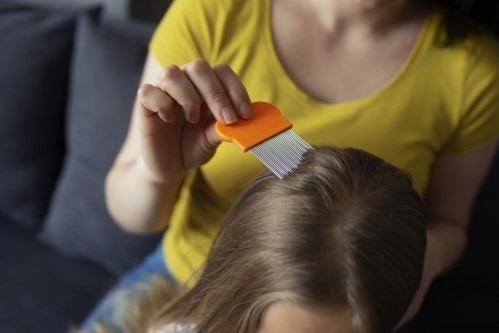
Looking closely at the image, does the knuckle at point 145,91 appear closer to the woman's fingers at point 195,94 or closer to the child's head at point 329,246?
the woman's fingers at point 195,94

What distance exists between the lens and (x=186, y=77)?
576mm

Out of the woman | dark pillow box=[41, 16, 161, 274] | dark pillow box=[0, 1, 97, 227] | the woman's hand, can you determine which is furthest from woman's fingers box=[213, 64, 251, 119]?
dark pillow box=[0, 1, 97, 227]

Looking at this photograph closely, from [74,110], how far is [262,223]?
0.76 meters

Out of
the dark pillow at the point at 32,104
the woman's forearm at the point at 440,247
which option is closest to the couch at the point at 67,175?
the dark pillow at the point at 32,104

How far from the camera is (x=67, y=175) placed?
1181mm

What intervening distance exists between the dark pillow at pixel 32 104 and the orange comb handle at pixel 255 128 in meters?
0.75

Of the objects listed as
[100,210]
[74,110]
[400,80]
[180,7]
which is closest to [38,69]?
[74,110]

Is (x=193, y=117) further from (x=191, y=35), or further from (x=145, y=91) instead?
(x=191, y=35)

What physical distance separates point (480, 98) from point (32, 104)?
91 cm

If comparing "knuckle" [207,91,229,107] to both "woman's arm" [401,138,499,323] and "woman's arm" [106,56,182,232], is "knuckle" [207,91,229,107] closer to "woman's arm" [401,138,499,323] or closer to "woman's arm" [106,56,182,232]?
"woman's arm" [106,56,182,232]

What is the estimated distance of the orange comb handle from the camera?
547mm

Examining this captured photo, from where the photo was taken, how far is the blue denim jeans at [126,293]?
0.87m

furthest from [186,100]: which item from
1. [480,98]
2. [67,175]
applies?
[67,175]

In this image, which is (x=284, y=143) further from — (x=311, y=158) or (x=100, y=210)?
(x=100, y=210)
